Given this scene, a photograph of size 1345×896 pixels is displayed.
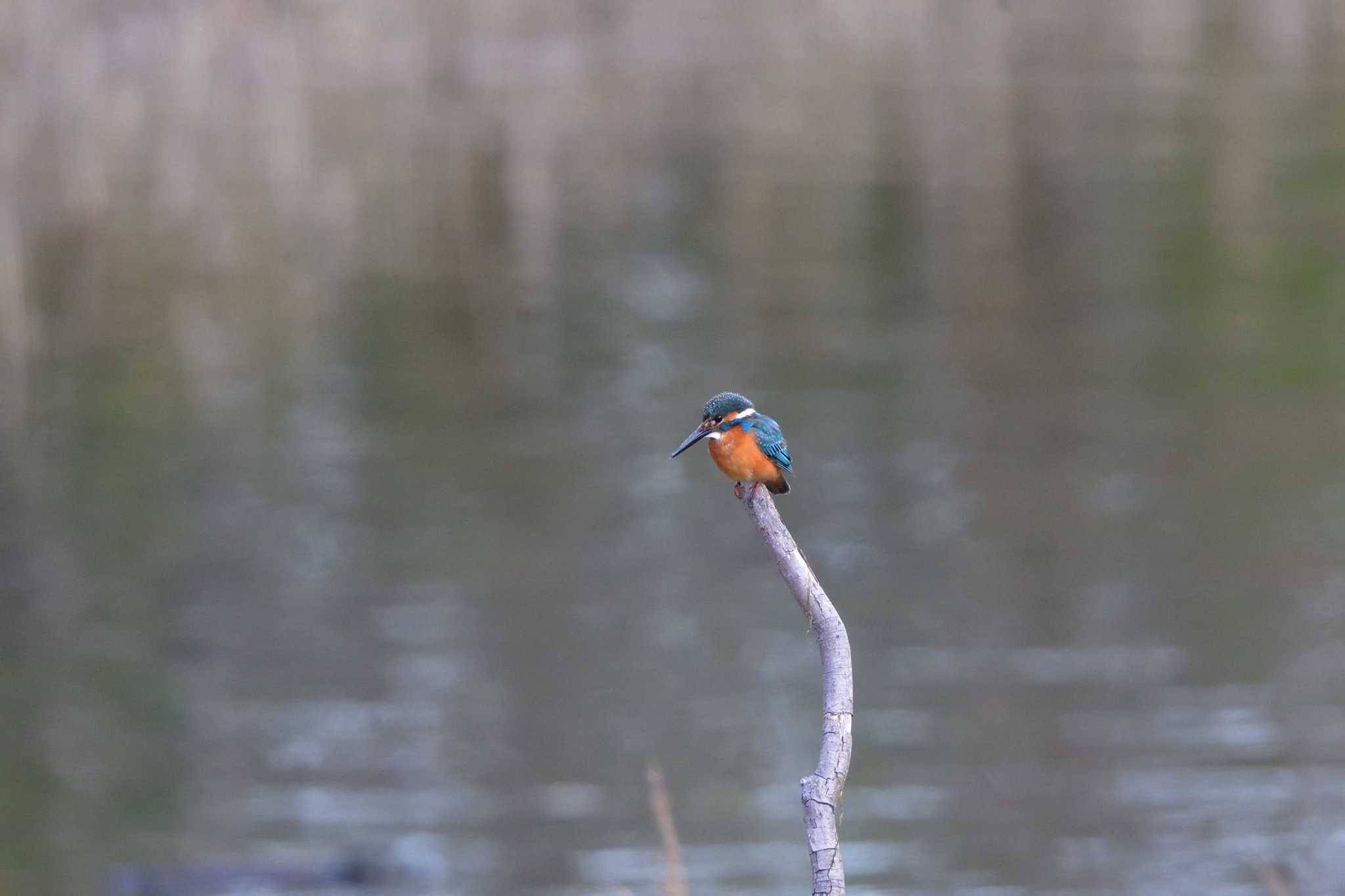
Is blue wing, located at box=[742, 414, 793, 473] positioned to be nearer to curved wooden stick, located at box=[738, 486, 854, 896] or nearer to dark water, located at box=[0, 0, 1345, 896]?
curved wooden stick, located at box=[738, 486, 854, 896]

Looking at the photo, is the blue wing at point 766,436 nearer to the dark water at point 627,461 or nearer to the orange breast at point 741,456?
the orange breast at point 741,456

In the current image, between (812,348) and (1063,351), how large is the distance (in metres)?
2.07

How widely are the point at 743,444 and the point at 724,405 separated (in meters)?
0.12

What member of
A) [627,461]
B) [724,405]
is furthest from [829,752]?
[627,461]

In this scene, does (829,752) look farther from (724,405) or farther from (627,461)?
(627,461)

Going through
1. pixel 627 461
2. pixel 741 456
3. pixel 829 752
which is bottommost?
pixel 829 752

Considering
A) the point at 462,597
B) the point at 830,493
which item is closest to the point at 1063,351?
the point at 830,493

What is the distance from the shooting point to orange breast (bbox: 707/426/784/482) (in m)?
3.31

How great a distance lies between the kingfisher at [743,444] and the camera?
3277mm

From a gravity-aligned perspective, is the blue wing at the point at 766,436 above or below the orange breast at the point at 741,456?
above

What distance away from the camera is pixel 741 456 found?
3.32m

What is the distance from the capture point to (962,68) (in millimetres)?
25234

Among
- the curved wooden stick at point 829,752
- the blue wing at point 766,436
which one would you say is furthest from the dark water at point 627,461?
the curved wooden stick at point 829,752

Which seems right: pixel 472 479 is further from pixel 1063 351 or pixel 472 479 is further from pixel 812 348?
pixel 1063 351
